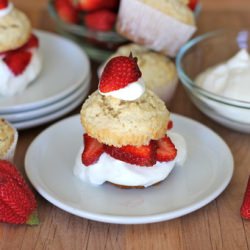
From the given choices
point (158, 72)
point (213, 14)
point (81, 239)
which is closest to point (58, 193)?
point (81, 239)

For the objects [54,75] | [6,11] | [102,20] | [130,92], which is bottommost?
[54,75]

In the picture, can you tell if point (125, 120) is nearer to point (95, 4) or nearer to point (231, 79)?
point (231, 79)

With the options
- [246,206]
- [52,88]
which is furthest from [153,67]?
[246,206]

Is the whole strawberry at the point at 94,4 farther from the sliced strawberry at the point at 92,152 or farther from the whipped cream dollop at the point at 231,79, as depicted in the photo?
the sliced strawberry at the point at 92,152

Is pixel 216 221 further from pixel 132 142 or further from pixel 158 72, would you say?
pixel 158 72

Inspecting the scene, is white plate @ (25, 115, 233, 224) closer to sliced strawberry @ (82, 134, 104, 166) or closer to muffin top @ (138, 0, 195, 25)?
sliced strawberry @ (82, 134, 104, 166)

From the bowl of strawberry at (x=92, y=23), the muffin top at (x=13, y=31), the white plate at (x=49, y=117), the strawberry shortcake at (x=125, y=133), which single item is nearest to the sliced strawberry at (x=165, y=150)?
the strawberry shortcake at (x=125, y=133)
